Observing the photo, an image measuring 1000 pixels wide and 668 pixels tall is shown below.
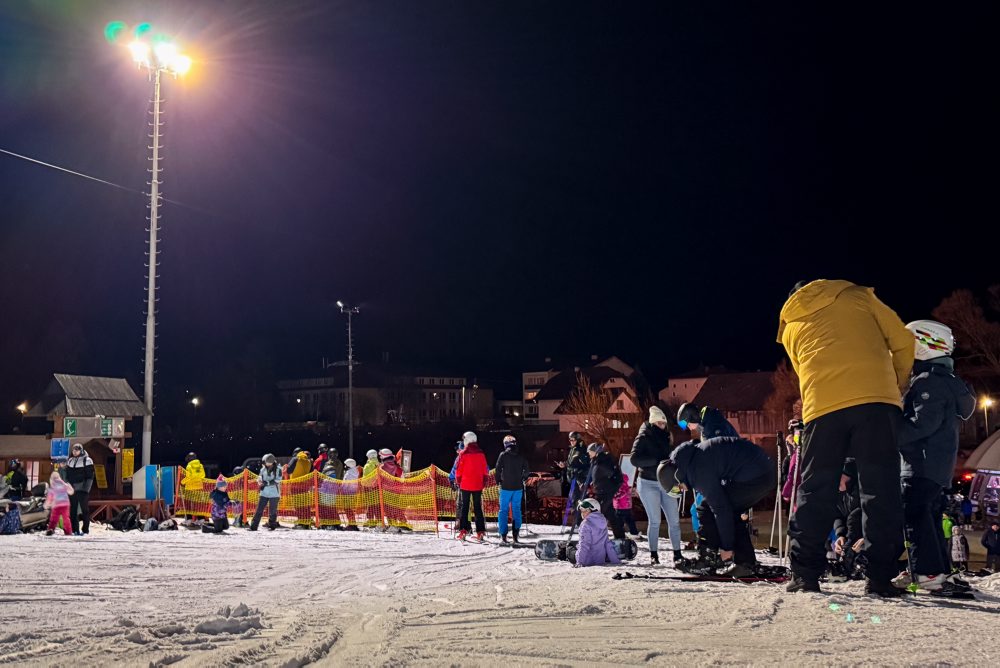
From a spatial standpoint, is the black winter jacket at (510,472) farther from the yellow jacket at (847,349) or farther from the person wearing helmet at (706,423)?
the yellow jacket at (847,349)

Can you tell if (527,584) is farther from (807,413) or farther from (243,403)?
(243,403)

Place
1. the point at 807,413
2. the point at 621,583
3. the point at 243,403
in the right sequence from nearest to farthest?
the point at 807,413 → the point at 621,583 → the point at 243,403

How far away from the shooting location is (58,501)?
14039 mm

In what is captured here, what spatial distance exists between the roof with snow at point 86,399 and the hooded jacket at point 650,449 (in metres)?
13.8

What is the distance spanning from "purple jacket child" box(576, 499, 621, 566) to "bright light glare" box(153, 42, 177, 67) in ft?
53.8

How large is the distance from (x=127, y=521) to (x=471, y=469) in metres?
7.30

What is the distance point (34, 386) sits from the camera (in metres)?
47.1

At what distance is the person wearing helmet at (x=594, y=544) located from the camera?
8914 millimetres

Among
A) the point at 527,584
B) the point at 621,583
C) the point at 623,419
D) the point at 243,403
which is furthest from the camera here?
the point at 243,403

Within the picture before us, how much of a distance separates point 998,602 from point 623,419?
3950cm

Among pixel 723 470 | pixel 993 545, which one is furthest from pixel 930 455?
pixel 993 545

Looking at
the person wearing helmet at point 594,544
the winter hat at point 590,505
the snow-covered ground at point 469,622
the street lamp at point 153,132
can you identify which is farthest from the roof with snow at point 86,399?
the person wearing helmet at point 594,544

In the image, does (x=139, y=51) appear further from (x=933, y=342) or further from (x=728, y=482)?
(x=933, y=342)

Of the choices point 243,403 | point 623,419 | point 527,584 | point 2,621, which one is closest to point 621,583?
point 527,584
